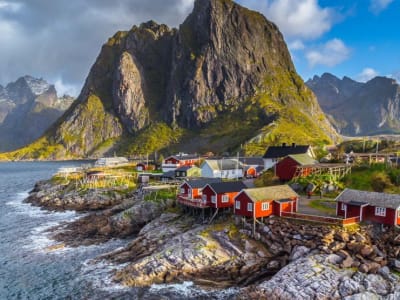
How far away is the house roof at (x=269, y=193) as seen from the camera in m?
43.3

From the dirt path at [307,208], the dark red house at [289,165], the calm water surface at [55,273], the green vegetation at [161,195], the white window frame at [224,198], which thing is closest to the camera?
the calm water surface at [55,273]

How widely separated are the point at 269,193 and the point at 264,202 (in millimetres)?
1803

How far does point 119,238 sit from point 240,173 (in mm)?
43144

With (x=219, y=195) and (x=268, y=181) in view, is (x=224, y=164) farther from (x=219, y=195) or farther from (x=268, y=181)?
(x=219, y=195)

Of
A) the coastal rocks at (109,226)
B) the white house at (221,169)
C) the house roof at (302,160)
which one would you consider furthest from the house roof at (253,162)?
the coastal rocks at (109,226)

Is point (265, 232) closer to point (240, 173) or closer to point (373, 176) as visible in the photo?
point (373, 176)

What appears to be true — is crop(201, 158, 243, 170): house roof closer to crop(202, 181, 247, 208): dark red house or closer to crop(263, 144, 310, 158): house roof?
crop(263, 144, 310, 158): house roof

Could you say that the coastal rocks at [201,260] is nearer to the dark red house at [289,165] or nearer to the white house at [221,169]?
the dark red house at [289,165]

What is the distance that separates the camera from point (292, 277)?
32.1 m

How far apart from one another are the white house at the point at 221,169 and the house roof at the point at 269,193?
39.7 m

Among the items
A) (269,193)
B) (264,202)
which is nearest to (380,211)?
(269,193)

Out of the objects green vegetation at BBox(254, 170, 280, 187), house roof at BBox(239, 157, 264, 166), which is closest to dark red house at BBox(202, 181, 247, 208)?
green vegetation at BBox(254, 170, 280, 187)

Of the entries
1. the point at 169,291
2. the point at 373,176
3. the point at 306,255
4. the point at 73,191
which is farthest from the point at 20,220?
the point at 373,176

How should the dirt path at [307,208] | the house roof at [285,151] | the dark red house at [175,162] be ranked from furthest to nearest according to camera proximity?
the dark red house at [175,162], the house roof at [285,151], the dirt path at [307,208]
